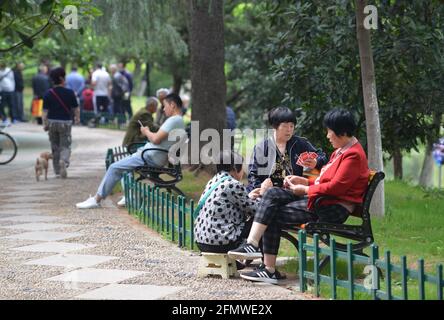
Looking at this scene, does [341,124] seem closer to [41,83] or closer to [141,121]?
[141,121]

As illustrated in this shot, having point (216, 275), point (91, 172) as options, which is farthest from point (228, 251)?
point (91, 172)

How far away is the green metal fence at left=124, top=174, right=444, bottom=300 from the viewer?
661 cm

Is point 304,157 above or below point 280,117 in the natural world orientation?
below

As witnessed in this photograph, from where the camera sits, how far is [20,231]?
1150 cm

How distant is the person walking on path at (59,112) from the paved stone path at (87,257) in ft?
3.90

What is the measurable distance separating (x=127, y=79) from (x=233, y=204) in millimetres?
21712

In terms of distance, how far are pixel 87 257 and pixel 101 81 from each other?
21010 mm

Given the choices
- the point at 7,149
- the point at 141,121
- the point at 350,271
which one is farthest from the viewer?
the point at 7,149

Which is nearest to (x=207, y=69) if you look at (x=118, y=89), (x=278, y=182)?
(x=278, y=182)

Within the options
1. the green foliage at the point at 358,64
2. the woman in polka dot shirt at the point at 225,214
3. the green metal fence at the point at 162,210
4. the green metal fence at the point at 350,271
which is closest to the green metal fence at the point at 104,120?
the green foliage at the point at 358,64

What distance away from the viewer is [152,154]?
13234 millimetres

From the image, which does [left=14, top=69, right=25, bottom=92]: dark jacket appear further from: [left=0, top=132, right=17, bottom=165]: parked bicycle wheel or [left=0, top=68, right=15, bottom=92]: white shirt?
[left=0, top=132, right=17, bottom=165]: parked bicycle wheel

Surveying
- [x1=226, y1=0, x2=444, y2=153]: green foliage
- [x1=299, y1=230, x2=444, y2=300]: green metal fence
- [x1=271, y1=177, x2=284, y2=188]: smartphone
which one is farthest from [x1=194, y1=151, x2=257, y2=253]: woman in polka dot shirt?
[x1=226, y1=0, x2=444, y2=153]: green foliage

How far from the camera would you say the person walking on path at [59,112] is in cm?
1688
